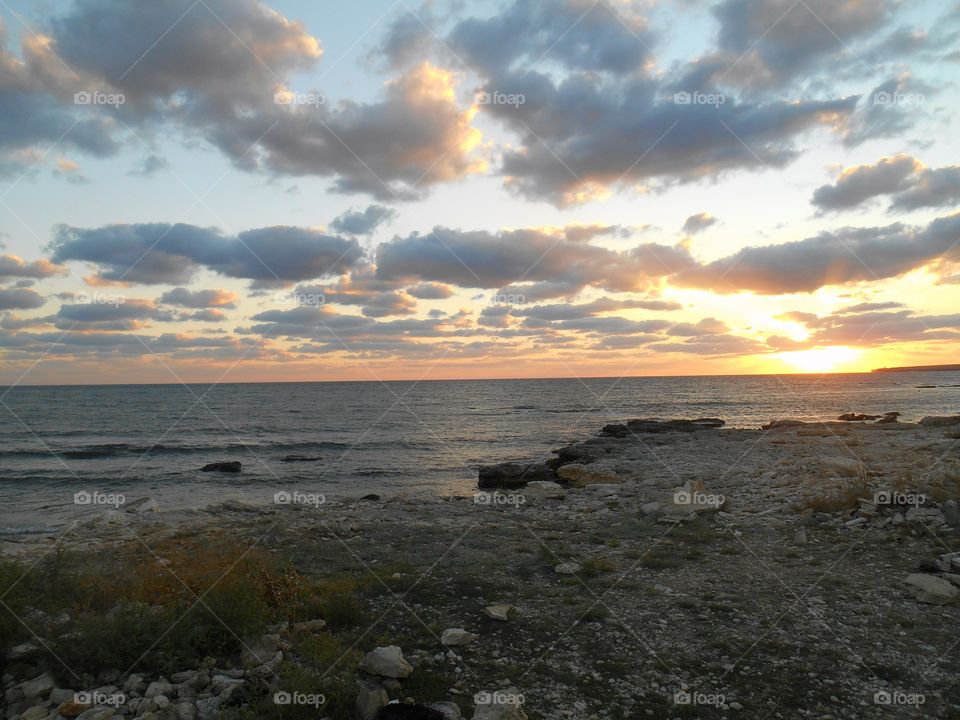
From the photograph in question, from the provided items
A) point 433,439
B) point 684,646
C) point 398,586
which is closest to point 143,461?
point 433,439

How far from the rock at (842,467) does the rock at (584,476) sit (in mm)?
6726

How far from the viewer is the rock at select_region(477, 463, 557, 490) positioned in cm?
2414

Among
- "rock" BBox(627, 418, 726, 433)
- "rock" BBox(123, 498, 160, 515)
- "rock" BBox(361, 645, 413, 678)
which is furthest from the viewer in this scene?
"rock" BBox(627, 418, 726, 433)

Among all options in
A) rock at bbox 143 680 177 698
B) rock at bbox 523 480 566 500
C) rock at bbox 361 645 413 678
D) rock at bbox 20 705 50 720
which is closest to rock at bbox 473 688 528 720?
rock at bbox 361 645 413 678

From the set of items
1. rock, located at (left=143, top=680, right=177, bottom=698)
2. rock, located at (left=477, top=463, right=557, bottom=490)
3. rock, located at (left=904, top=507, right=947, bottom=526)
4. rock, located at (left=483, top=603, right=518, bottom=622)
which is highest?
rock, located at (left=904, top=507, right=947, bottom=526)

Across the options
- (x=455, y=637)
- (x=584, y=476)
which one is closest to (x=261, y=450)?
(x=584, y=476)

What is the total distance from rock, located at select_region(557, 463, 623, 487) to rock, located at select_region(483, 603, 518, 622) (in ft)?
42.3

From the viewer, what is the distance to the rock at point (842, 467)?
16272 mm

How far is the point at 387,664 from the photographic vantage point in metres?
6.41

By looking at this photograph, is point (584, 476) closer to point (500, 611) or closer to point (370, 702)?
point (500, 611)

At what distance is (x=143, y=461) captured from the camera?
114ft

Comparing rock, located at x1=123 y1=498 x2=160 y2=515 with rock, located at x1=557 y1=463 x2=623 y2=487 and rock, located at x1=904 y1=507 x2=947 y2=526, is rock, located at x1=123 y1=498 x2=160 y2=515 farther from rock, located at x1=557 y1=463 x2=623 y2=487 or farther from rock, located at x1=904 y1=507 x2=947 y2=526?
rock, located at x1=904 y1=507 x2=947 y2=526

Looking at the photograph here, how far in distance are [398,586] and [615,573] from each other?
152 inches

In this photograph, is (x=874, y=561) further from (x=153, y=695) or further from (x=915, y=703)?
(x=153, y=695)
